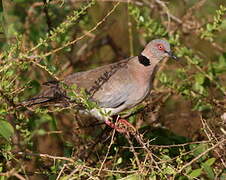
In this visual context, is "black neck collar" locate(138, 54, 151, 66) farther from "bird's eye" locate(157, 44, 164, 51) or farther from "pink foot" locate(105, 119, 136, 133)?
"pink foot" locate(105, 119, 136, 133)

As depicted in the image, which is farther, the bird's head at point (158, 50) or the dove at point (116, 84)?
the bird's head at point (158, 50)

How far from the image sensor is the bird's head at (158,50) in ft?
14.0

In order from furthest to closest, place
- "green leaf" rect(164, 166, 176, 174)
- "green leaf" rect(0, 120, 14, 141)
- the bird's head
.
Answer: the bird's head < "green leaf" rect(164, 166, 176, 174) < "green leaf" rect(0, 120, 14, 141)

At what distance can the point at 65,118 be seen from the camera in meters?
5.57

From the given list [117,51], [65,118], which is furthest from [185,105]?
[65,118]

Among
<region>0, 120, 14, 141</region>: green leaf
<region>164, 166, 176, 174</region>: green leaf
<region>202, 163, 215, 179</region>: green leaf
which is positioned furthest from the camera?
<region>202, 163, 215, 179</region>: green leaf

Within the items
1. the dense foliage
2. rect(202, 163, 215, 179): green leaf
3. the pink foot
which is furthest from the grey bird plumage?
rect(202, 163, 215, 179): green leaf

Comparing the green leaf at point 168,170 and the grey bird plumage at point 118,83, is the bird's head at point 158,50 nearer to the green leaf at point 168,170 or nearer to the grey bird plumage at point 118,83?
the grey bird plumage at point 118,83

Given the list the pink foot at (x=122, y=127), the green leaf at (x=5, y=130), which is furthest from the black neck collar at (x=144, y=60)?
the green leaf at (x=5, y=130)

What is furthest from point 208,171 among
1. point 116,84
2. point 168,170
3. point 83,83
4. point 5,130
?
point 83,83

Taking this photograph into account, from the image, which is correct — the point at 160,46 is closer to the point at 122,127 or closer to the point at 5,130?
the point at 122,127

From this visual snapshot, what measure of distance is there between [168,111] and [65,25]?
3371 mm

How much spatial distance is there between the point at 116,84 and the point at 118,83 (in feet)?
0.07

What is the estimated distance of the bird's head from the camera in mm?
4270
